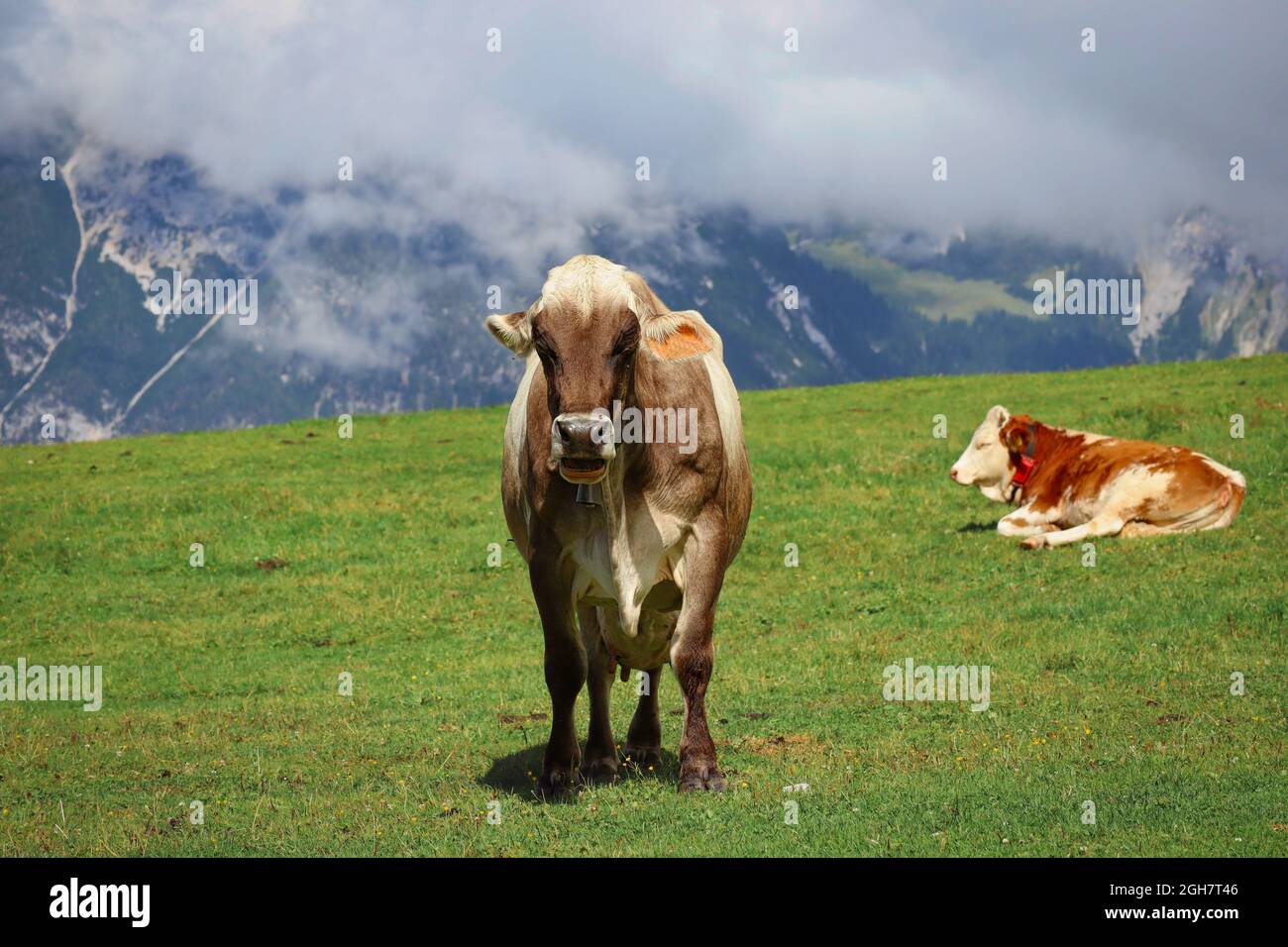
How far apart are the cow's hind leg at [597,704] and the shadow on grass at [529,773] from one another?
7.3 inches

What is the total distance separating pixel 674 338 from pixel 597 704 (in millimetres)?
3154

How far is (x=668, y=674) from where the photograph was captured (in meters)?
17.7

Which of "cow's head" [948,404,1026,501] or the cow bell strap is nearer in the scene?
the cow bell strap

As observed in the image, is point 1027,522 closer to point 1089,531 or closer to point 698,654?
point 1089,531

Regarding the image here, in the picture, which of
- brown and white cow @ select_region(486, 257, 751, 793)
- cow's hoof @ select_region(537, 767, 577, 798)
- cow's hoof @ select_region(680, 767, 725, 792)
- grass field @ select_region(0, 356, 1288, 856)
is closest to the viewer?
grass field @ select_region(0, 356, 1288, 856)

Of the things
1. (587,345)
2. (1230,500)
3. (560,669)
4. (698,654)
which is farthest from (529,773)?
(1230,500)

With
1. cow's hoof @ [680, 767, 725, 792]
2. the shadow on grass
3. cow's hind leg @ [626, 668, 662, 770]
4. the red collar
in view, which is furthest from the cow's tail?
cow's hoof @ [680, 767, 725, 792]

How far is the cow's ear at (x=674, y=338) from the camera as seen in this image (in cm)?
1009

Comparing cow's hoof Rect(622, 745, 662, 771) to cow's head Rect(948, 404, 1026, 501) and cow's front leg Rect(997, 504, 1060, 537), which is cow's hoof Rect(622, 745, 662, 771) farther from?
cow's head Rect(948, 404, 1026, 501)

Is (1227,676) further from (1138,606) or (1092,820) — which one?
(1092,820)

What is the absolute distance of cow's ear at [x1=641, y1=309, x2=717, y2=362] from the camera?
1009 cm

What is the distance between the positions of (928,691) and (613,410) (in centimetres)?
574

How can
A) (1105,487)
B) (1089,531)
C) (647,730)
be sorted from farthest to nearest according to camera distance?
1. (1105,487)
2. (1089,531)
3. (647,730)

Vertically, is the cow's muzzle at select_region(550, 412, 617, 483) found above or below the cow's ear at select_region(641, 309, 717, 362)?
below
